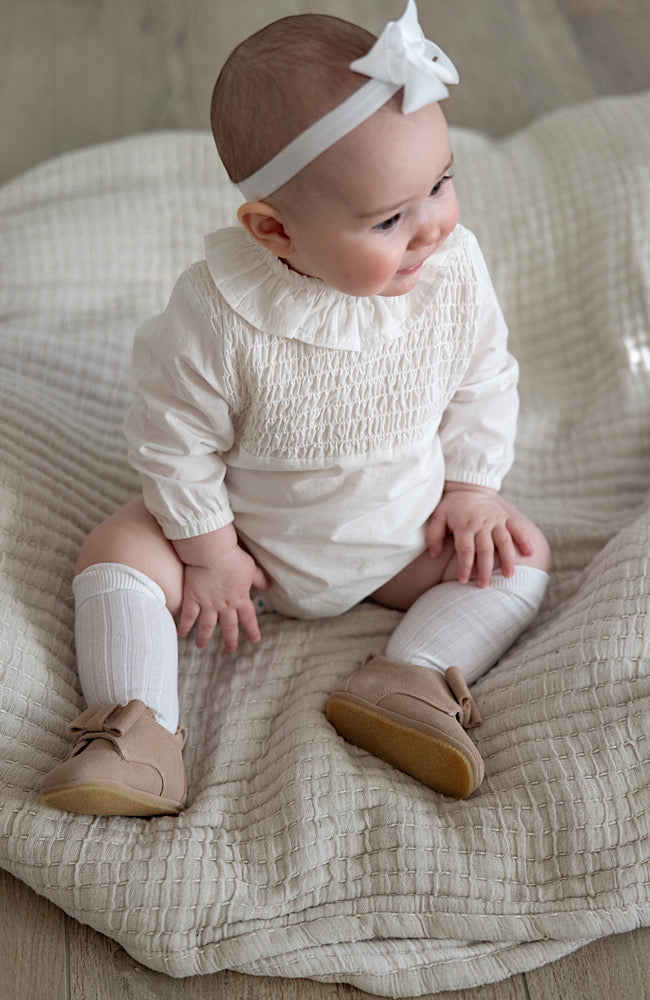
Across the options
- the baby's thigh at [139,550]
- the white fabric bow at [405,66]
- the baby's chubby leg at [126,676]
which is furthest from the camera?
the baby's thigh at [139,550]

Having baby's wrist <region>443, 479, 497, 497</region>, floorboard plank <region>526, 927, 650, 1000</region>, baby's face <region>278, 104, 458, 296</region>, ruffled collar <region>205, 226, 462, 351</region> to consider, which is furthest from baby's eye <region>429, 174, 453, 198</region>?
floorboard plank <region>526, 927, 650, 1000</region>

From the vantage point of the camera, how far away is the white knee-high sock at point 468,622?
960 mm

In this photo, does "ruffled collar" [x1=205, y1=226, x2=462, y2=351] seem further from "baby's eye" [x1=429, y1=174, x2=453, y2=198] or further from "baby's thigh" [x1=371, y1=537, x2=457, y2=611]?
"baby's thigh" [x1=371, y1=537, x2=457, y2=611]

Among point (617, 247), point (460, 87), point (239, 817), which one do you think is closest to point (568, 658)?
point (239, 817)

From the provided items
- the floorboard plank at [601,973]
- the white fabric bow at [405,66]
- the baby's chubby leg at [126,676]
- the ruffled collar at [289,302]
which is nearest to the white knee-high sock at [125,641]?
the baby's chubby leg at [126,676]

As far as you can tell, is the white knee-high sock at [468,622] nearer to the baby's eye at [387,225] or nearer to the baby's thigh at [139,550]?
the baby's thigh at [139,550]

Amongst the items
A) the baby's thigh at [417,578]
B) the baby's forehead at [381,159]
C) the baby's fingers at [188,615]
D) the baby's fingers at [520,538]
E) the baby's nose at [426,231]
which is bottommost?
the baby's thigh at [417,578]

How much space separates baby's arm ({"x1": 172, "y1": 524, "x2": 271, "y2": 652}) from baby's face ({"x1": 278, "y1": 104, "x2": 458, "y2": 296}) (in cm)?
28

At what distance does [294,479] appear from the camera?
94 cm

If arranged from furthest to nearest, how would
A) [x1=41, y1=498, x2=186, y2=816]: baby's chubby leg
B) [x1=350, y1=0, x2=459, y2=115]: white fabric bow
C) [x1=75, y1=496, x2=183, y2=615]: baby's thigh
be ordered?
1. [x1=75, y1=496, x2=183, y2=615]: baby's thigh
2. [x1=41, y1=498, x2=186, y2=816]: baby's chubby leg
3. [x1=350, y1=0, x2=459, y2=115]: white fabric bow

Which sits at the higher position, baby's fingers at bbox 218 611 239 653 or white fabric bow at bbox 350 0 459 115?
white fabric bow at bbox 350 0 459 115

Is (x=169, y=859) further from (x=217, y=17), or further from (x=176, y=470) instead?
(x=217, y=17)

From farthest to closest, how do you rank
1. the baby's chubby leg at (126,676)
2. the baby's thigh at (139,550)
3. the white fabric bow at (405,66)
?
the baby's thigh at (139,550), the baby's chubby leg at (126,676), the white fabric bow at (405,66)

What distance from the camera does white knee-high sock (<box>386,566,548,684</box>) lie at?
3.15 feet
